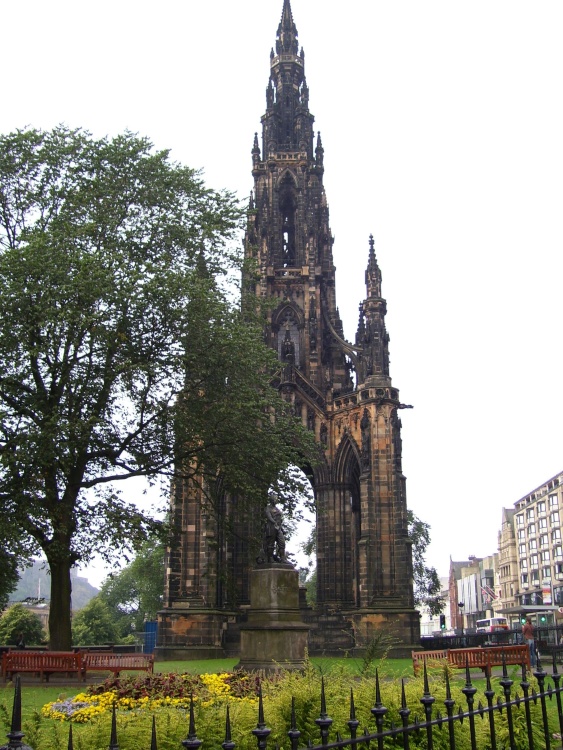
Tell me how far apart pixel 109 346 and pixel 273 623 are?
346 inches

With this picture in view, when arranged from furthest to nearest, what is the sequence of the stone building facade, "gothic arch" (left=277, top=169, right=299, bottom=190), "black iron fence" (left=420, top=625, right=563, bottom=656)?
the stone building facade < "gothic arch" (left=277, top=169, right=299, bottom=190) < "black iron fence" (left=420, top=625, right=563, bottom=656)

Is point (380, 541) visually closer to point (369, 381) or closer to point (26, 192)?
point (369, 381)

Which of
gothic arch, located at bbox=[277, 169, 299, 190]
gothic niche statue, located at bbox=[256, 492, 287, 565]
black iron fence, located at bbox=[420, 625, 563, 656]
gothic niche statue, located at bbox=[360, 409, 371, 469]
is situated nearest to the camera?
gothic niche statue, located at bbox=[256, 492, 287, 565]

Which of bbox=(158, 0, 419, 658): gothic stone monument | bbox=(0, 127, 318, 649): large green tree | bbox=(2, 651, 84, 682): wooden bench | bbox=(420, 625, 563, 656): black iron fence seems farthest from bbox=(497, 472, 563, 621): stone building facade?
bbox=(2, 651, 84, 682): wooden bench

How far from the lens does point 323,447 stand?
3600 centimetres

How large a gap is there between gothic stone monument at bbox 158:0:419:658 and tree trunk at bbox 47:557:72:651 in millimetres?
5480

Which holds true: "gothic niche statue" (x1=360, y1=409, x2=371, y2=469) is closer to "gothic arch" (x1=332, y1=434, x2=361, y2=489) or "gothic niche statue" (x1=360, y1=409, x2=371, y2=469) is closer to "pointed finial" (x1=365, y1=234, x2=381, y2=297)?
"gothic arch" (x1=332, y1=434, x2=361, y2=489)

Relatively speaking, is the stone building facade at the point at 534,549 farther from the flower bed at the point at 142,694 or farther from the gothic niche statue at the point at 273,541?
the flower bed at the point at 142,694

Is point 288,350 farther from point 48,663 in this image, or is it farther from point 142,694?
point 142,694

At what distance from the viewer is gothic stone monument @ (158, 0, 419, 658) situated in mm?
31203

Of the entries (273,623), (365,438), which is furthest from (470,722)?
(365,438)

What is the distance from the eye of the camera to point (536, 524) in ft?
323

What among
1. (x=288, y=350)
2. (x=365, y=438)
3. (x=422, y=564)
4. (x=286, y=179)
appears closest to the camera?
(x=365, y=438)

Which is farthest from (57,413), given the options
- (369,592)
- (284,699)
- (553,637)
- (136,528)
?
(553,637)
